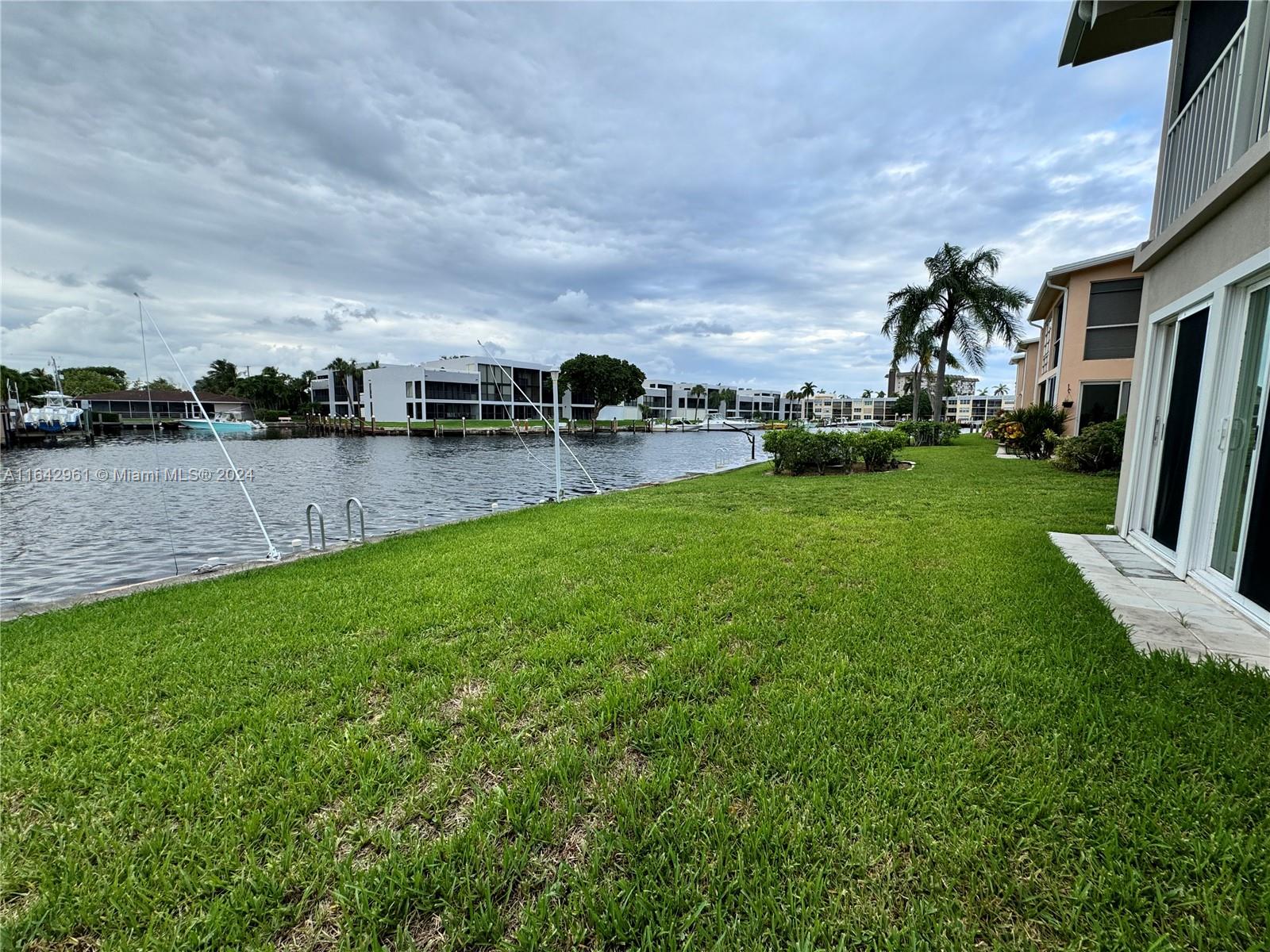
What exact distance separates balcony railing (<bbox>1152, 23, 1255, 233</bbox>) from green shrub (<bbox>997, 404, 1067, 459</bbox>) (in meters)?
11.5

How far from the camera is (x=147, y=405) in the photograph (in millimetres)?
61656

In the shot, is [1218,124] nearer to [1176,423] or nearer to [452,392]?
[1176,423]

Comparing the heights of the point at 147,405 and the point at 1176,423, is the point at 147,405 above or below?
above

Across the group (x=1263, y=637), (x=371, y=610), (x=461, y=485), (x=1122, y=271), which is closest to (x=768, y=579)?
(x=1263, y=637)

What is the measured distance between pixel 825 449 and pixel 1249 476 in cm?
1028

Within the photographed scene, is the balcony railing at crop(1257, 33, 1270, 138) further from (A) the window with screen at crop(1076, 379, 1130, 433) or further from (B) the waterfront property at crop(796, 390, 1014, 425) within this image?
(B) the waterfront property at crop(796, 390, 1014, 425)

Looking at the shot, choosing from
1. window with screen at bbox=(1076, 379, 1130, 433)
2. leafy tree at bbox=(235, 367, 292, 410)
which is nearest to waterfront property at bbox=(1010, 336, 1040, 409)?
window with screen at bbox=(1076, 379, 1130, 433)

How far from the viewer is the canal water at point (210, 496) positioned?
→ 8844 mm

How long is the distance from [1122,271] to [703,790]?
68.1 feet

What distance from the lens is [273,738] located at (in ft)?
8.46

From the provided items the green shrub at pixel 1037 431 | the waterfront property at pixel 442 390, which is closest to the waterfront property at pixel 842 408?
the waterfront property at pixel 442 390

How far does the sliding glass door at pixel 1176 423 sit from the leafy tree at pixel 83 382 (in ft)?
314

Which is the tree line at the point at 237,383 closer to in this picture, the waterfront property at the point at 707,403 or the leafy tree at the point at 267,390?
the leafy tree at the point at 267,390

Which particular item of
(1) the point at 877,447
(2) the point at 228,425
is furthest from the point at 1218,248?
(2) the point at 228,425
